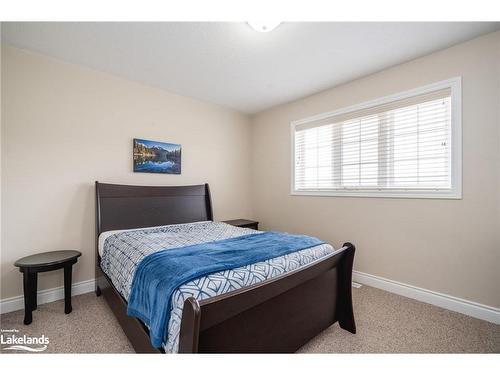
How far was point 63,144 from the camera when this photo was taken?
2.43 metres

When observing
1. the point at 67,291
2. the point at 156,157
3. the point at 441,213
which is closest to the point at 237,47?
the point at 156,157

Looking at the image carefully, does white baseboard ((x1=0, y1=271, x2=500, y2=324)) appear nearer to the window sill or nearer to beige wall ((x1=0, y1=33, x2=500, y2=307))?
beige wall ((x1=0, y1=33, x2=500, y2=307))

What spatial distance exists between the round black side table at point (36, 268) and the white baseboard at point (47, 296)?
6.6 inches

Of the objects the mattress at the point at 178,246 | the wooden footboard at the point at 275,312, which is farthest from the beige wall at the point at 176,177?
the wooden footboard at the point at 275,312

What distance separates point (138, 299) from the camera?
1.41m

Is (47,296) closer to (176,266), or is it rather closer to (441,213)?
(176,266)

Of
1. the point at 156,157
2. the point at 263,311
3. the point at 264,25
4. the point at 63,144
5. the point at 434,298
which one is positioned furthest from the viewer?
the point at 156,157

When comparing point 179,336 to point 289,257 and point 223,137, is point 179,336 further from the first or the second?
point 223,137

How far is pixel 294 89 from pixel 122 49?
2.02 metres

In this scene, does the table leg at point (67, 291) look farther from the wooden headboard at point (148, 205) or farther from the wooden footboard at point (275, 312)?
the wooden footboard at point (275, 312)

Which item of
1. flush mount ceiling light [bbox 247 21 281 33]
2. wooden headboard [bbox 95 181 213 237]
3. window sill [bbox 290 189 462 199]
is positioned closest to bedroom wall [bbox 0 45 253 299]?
wooden headboard [bbox 95 181 213 237]

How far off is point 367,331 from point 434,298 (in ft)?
3.17

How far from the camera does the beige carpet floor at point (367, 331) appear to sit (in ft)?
5.36
